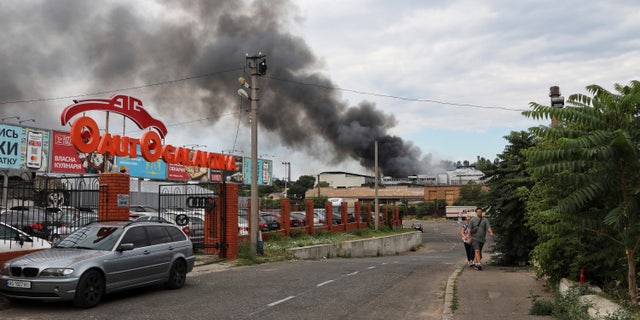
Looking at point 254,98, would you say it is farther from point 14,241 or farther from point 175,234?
point 14,241

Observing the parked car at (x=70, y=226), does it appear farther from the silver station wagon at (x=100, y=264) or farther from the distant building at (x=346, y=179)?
the distant building at (x=346, y=179)

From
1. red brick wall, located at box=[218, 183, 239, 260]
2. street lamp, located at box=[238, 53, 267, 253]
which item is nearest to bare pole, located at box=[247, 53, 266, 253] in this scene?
street lamp, located at box=[238, 53, 267, 253]

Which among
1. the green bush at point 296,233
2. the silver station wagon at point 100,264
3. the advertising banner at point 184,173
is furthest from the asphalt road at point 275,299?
the advertising banner at point 184,173

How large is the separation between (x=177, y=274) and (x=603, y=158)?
8.14 meters

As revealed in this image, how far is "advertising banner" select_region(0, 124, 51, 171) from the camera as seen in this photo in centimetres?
3297

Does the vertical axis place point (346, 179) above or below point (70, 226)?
above

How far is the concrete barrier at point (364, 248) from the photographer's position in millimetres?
22370

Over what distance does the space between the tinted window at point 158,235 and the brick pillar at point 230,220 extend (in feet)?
20.7

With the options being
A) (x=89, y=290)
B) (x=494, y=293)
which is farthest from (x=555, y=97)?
(x=89, y=290)

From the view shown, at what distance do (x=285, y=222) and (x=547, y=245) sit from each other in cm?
1785

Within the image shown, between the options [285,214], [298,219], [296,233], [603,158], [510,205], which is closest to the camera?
[603,158]

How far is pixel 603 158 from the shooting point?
6.94 meters

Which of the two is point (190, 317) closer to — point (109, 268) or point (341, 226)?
point (109, 268)

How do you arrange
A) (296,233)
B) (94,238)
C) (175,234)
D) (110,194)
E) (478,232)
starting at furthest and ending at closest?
(296,233) < (478,232) < (110,194) < (175,234) < (94,238)
